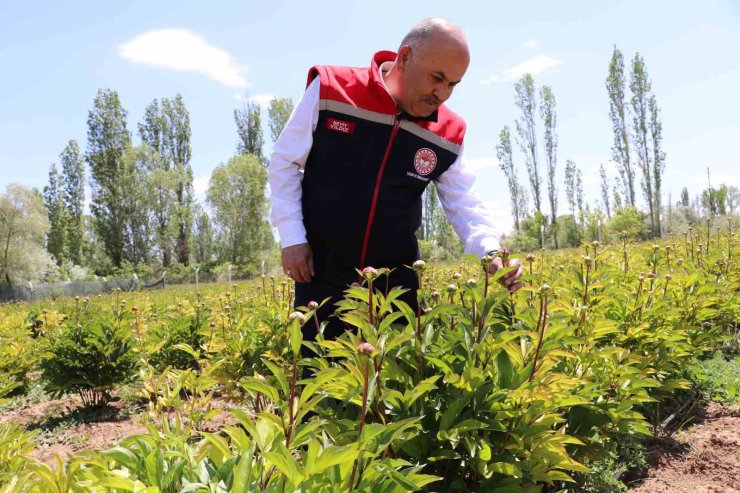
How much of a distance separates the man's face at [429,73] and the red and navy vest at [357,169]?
0.10m

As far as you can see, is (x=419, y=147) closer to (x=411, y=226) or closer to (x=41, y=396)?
(x=411, y=226)

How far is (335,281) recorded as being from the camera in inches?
97.0

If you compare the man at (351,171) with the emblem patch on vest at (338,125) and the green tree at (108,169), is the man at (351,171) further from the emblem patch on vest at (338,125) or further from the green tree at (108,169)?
the green tree at (108,169)

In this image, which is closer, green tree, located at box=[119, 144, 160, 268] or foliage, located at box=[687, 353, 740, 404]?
foliage, located at box=[687, 353, 740, 404]

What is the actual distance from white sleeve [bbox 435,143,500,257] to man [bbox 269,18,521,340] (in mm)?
11

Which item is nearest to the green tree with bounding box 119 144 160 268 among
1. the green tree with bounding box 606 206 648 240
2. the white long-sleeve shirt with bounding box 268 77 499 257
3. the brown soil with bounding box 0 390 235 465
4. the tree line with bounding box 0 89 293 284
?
the tree line with bounding box 0 89 293 284

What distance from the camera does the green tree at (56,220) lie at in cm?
4138

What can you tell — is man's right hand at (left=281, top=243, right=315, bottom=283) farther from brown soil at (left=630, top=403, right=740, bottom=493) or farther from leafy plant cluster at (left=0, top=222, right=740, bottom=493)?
brown soil at (left=630, top=403, right=740, bottom=493)

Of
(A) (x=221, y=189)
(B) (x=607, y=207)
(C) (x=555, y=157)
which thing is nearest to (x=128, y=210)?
(A) (x=221, y=189)

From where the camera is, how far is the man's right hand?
91.1 inches

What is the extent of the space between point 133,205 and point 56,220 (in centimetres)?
917

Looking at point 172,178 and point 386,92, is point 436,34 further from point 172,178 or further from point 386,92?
point 172,178

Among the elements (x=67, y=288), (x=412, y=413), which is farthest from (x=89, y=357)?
(x=67, y=288)

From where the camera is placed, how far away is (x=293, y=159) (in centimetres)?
239
